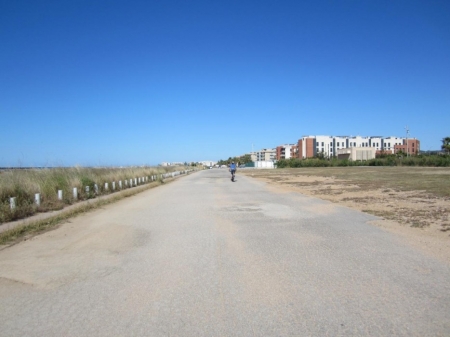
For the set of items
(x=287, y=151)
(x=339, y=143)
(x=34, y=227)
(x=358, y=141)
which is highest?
(x=358, y=141)

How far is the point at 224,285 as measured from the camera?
5238 millimetres

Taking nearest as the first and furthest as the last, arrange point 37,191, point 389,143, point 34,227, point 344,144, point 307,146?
point 34,227
point 37,191
point 307,146
point 389,143
point 344,144

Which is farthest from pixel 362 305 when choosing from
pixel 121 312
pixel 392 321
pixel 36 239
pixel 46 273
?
pixel 36 239

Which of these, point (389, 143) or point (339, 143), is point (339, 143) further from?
point (389, 143)

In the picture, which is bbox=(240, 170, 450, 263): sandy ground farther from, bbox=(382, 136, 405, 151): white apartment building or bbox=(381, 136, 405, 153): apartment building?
bbox=(382, 136, 405, 151): white apartment building

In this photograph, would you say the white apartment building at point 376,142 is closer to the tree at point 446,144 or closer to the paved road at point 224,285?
the tree at point 446,144

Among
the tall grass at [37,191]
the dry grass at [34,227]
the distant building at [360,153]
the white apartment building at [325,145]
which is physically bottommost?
the dry grass at [34,227]

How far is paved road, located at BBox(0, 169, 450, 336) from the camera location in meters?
4.00

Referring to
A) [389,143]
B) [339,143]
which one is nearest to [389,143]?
[389,143]

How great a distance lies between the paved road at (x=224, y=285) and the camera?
4.00 meters

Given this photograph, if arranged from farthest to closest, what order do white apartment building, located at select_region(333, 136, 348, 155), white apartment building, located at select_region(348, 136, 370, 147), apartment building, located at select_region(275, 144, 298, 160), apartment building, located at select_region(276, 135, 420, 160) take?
apartment building, located at select_region(275, 144, 298, 160) < white apartment building, located at select_region(333, 136, 348, 155) < white apartment building, located at select_region(348, 136, 370, 147) < apartment building, located at select_region(276, 135, 420, 160)

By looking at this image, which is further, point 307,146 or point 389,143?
point 389,143

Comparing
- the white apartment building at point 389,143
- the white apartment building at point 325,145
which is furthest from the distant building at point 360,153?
the white apartment building at point 389,143

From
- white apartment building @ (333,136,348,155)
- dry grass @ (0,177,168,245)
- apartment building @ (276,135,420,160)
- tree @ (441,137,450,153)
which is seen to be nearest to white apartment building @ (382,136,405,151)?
apartment building @ (276,135,420,160)
